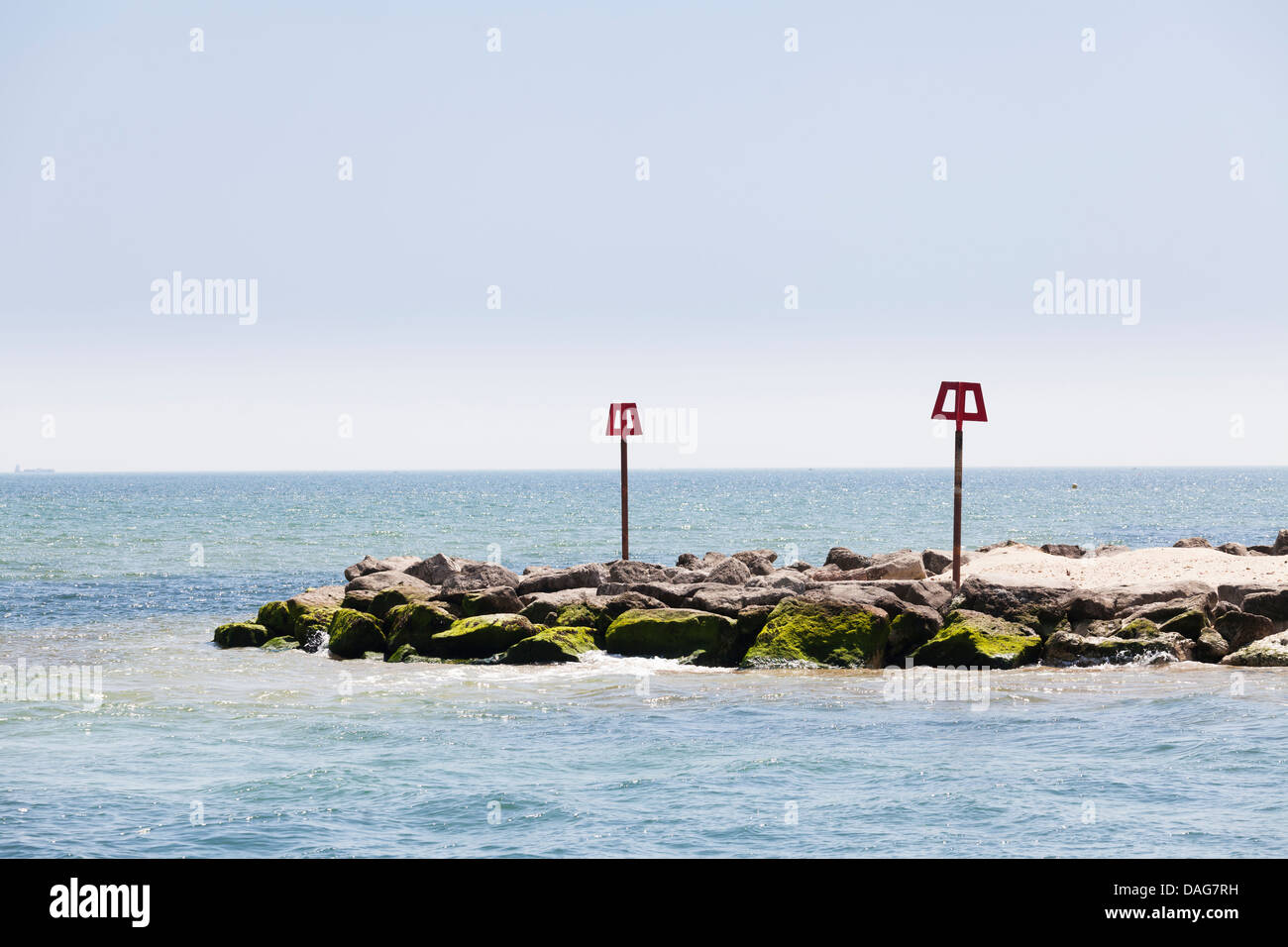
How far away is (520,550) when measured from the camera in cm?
6069

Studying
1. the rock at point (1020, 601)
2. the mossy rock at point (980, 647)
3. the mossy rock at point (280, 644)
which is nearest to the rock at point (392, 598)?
the mossy rock at point (280, 644)

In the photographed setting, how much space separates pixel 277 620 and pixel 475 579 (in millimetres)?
4483

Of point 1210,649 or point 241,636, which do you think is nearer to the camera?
point 1210,649

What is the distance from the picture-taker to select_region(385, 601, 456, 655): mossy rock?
2325 centimetres

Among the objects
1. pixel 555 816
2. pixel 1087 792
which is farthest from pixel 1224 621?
pixel 555 816

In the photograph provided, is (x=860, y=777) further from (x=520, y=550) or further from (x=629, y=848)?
(x=520, y=550)

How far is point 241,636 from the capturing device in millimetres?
25484

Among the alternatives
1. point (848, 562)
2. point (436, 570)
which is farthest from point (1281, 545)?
point (436, 570)

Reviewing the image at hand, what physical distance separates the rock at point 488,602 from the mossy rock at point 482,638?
61.8 inches

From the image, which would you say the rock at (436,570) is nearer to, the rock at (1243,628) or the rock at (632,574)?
the rock at (632,574)

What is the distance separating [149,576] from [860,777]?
36663 mm

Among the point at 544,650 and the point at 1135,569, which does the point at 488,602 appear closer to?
the point at 544,650

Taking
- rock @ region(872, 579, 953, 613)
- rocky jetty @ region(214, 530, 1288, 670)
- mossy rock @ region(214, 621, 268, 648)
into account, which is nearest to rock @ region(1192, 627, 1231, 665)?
rocky jetty @ region(214, 530, 1288, 670)
